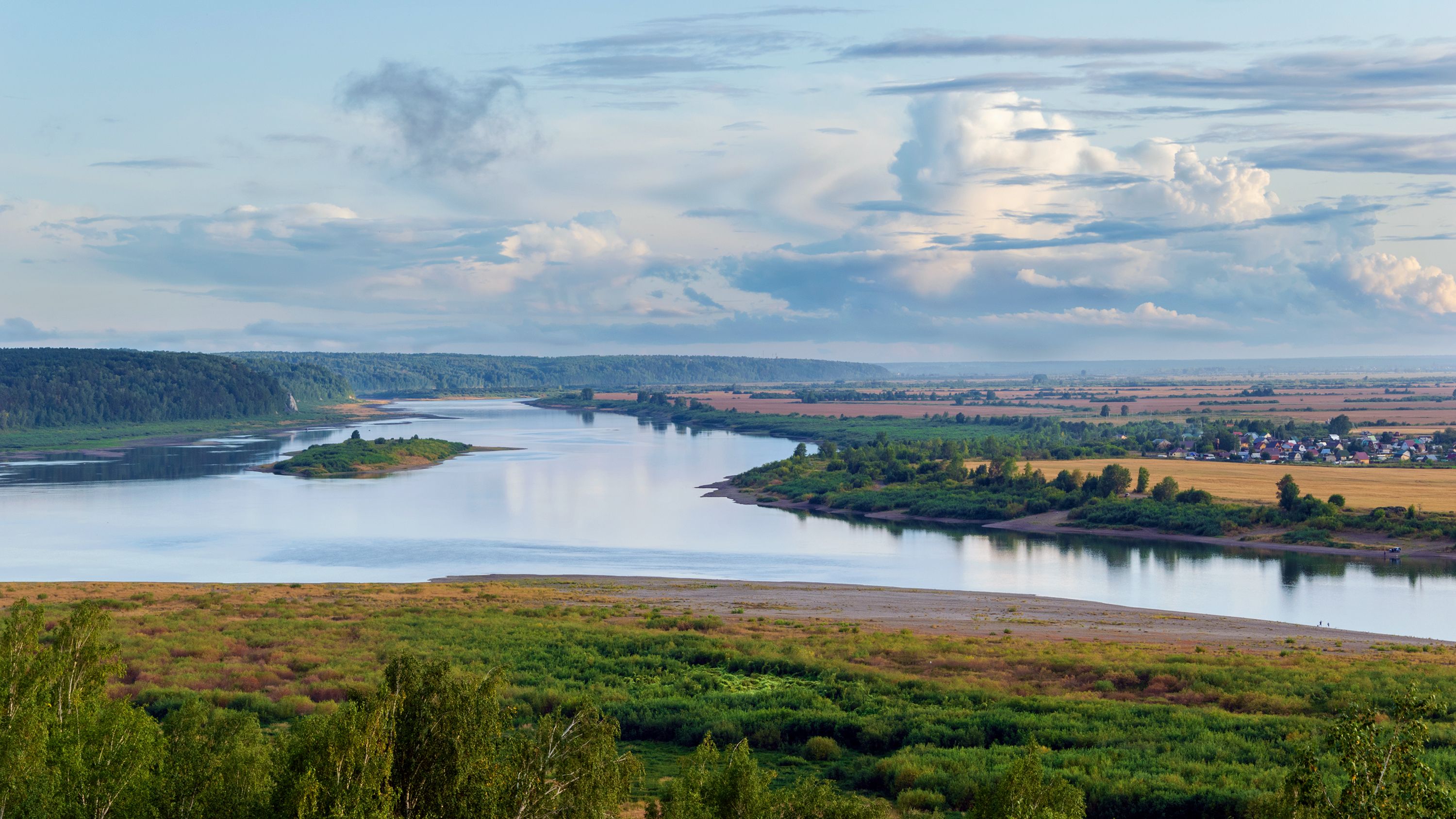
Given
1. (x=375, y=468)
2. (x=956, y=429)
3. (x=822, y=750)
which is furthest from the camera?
(x=956, y=429)

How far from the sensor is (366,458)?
81.8 meters

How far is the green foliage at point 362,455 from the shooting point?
77625mm

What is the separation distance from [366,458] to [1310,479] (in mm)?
60327

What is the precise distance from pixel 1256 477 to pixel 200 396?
11984 cm

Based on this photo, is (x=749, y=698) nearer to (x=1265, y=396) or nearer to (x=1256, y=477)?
(x=1256, y=477)

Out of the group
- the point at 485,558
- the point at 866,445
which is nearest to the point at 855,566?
the point at 485,558

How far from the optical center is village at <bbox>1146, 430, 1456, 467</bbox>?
75.5m

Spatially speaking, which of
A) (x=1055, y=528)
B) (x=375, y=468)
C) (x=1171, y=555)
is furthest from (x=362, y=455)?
(x=1171, y=555)

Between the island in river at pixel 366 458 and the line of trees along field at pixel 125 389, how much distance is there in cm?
4902

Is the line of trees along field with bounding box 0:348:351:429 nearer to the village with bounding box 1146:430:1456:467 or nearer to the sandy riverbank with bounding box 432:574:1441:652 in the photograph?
the sandy riverbank with bounding box 432:574:1441:652

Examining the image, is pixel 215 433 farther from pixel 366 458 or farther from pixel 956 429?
pixel 956 429

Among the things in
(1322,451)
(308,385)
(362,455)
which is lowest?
(362,455)

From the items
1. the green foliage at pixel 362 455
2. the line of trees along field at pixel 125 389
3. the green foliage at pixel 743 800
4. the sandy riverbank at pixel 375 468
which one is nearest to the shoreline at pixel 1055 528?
the sandy riverbank at pixel 375 468

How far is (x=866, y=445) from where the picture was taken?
3189 inches
